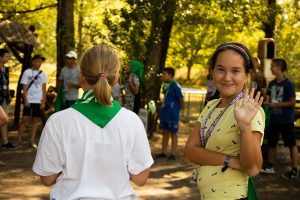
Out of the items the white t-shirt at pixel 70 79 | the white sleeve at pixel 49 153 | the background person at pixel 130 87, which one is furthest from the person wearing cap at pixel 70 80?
the white sleeve at pixel 49 153

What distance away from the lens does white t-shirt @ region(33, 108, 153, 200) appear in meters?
2.84

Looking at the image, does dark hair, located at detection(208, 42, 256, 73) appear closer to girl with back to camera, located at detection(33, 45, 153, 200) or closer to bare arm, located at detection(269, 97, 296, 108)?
girl with back to camera, located at detection(33, 45, 153, 200)

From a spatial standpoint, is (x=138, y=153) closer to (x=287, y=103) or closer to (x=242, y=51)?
(x=242, y=51)

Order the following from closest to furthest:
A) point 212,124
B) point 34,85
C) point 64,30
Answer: point 212,124
point 34,85
point 64,30

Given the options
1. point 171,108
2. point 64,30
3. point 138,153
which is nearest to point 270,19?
point 64,30

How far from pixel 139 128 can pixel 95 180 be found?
38 centimetres

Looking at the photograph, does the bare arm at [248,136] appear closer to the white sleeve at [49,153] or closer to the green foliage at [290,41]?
the white sleeve at [49,153]

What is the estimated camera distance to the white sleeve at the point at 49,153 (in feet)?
9.32

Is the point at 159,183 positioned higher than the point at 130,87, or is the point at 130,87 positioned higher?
the point at 130,87

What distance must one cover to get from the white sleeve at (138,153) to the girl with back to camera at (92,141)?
0.04ft

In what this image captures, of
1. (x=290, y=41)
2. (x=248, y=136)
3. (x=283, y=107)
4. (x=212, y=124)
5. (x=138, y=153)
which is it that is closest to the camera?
(x=248, y=136)

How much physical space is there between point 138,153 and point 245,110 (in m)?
0.66

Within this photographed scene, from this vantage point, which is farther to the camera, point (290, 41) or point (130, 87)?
point (290, 41)

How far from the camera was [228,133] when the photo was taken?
2.99 meters
